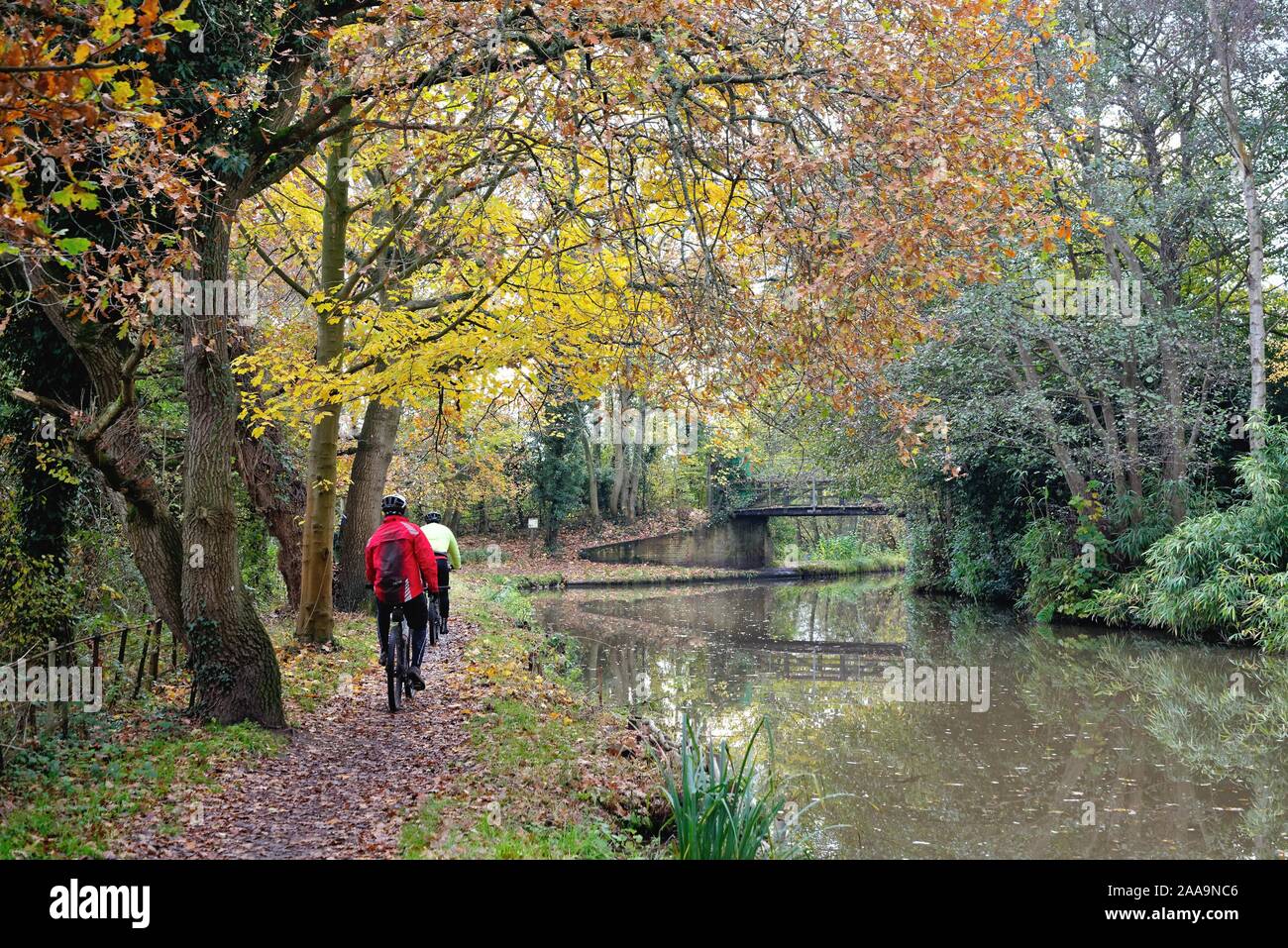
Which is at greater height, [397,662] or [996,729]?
[397,662]

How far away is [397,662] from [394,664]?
0.10 meters

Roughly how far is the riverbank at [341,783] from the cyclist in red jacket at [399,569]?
0.90 m

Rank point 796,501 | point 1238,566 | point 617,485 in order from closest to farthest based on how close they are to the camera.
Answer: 1. point 1238,566
2. point 617,485
3. point 796,501

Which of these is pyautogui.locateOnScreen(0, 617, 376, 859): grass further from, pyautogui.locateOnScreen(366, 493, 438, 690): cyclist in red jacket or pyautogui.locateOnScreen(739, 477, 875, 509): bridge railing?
pyautogui.locateOnScreen(739, 477, 875, 509): bridge railing

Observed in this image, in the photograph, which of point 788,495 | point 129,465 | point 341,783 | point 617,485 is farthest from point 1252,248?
point 617,485

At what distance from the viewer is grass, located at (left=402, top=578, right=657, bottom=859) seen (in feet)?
16.8

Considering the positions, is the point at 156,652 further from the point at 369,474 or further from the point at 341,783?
the point at 369,474

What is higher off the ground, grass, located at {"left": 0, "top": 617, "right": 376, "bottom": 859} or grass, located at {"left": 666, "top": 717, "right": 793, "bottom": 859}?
grass, located at {"left": 0, "top": 617, "right": 376, "bottom": 859}

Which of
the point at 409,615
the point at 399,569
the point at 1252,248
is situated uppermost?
the point at 1252,248

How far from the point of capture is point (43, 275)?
19.4 feet

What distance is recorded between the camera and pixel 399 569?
8.39m

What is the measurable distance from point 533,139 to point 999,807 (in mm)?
6097

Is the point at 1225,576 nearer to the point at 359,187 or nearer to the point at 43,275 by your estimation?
the point at 359,187

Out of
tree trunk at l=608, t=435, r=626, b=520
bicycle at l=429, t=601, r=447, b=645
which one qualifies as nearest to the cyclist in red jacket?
bicycle at l=429, t=601, r=447, b=645
